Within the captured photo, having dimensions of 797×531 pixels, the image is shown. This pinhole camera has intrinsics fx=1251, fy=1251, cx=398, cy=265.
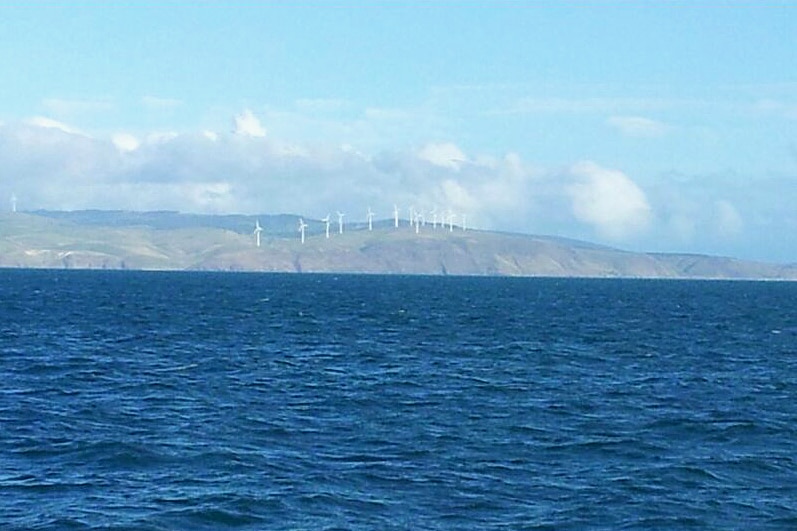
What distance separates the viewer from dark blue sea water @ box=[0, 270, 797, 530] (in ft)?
114

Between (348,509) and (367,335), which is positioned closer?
(348,509)

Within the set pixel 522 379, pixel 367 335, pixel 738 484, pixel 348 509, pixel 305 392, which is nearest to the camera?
pixel 348 509

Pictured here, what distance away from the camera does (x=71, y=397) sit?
185 ft

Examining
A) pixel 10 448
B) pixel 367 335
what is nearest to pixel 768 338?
pixel 367 335

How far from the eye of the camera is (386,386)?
64062mm

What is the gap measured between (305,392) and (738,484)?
86.4ft

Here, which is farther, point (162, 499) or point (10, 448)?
point (10, 448)

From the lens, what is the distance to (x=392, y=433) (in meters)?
47.9

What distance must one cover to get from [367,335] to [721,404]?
163ft

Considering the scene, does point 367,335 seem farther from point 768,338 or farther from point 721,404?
point 721,404

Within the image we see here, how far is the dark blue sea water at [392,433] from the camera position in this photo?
34.8m

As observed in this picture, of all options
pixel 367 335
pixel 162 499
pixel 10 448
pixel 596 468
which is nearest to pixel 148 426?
pixel 10 448

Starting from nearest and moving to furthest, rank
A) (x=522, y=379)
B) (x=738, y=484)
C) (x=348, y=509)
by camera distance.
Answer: (x=348, y=509) → (x=738, y=484) → (x=522, y=379)

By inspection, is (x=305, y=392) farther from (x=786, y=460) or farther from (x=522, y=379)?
(x=786, y=460)
